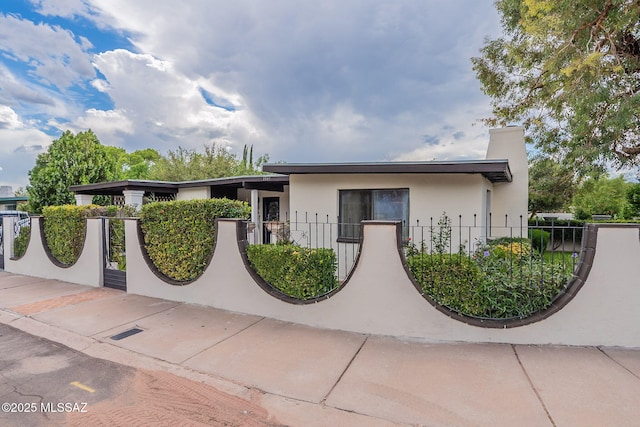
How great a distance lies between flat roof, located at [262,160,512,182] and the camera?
6.45 meters

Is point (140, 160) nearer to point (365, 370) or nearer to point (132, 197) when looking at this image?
point (132, 197)

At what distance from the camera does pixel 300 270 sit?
4.93 m

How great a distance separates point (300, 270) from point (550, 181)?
15537 millimetres

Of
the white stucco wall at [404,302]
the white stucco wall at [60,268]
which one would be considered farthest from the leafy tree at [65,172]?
the white stucco wall at [404,302]

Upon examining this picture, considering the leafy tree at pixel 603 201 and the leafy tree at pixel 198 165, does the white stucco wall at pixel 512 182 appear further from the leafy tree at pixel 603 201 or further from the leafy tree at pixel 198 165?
the leafy tree at pixel 603 201

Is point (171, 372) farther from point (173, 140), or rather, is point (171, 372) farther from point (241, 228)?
point (173, 140)

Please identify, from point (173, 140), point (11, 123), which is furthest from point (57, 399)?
point (173, 140)

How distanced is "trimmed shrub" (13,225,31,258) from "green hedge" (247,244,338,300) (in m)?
8.34

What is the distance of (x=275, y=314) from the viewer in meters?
5.11

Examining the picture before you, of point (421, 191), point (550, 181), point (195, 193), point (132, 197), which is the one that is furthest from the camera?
point (550, 181)

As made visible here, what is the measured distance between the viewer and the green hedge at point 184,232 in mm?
5828

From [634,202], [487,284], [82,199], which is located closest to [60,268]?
[82,199]

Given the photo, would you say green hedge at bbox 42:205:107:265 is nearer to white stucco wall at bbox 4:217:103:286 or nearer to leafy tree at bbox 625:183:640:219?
white stucco wall at bbox 4:217:103:286

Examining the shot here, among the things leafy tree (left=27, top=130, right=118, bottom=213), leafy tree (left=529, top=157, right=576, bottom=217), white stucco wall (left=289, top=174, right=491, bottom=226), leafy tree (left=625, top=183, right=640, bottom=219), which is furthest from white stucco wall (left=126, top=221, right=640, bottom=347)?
leafy tree (left=625, top=183, right=640, bottom=219)
